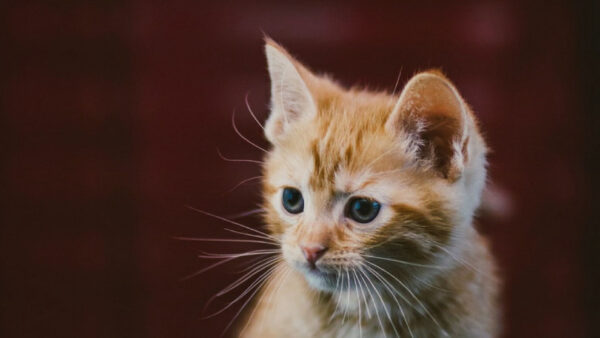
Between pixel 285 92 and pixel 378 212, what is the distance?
0.15 m

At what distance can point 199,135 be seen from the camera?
747mm

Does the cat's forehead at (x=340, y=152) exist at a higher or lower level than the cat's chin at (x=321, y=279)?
higher

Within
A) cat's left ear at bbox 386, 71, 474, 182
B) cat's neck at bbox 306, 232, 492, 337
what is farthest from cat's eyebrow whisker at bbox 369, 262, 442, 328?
cat's left ear at bbox 386, 71, 474, 182

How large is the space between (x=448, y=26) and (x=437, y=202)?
23cm

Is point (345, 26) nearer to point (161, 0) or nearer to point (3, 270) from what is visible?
point (161, 0)

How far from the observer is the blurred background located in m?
0.68

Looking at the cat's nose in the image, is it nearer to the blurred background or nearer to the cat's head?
the cat's head

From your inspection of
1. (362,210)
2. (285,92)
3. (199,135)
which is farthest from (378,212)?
(199,135)

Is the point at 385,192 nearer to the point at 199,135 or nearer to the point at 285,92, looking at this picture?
the point at 285,92

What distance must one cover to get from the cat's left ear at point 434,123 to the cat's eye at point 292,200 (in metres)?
0.11

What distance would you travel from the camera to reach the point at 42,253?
998 millimetres

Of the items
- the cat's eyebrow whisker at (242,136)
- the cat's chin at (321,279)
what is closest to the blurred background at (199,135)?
the cat's eyebrow whisker at (242,136)

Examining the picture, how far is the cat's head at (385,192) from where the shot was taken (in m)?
0.54

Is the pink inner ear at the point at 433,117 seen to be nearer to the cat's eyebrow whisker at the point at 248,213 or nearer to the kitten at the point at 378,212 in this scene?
the kitten at the point at 378,212
